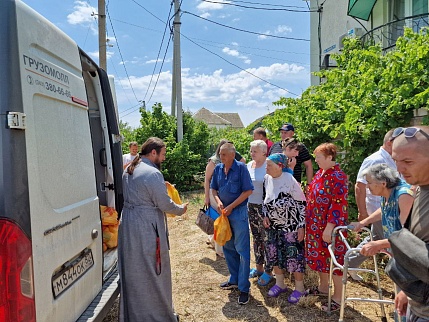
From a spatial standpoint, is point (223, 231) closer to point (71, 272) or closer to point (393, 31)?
point (71, 272)

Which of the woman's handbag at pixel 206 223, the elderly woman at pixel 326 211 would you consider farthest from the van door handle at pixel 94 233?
the woman's handbag at pixel 206 223

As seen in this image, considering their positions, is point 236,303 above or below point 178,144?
below

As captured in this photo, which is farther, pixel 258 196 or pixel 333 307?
pixel 258 196

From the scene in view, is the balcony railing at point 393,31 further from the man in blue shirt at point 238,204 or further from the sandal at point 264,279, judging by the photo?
the sandal at point 264,279

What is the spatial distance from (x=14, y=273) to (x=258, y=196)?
302 cm

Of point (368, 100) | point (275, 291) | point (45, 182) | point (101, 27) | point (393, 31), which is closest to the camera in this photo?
point (45, 182)

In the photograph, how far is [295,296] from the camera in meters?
3.80

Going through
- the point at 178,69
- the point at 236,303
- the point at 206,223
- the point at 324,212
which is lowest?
the point at 236,303

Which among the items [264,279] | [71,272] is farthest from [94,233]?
[264,279]

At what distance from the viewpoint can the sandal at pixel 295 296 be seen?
3780 mm

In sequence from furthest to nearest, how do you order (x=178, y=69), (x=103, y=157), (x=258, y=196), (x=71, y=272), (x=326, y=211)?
(x=178, y=69)
(x=258, y=196)
(x=103, y=157)
(x=326, y=211)
(x=71, y=272)

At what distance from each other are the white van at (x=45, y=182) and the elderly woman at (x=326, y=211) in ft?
6.77

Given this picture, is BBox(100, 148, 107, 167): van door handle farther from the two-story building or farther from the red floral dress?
the two-story building

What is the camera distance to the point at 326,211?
3.48 m
